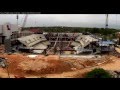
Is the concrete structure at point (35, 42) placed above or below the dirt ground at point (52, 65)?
above

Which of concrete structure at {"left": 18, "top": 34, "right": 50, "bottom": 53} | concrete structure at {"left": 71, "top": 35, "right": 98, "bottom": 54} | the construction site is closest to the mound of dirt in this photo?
the construction site

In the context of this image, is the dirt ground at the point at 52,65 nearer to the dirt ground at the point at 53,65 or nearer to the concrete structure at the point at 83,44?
the dirt ground at the point at 53,65

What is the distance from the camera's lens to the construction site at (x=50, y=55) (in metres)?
9.49

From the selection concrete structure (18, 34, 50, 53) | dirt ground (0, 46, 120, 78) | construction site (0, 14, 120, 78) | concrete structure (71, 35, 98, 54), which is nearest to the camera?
dirt ground (0, 46, 120, 78)

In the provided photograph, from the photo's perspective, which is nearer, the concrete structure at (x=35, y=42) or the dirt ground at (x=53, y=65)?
the dirt ground at (x=53, y=65)

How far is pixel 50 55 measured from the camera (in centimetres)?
1206

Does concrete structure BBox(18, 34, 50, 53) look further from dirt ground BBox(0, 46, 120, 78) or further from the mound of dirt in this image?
the mound of dirt

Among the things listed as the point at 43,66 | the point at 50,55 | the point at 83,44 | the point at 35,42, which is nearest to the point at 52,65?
the point at 43,66

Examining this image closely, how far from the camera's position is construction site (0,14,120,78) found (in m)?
9.49

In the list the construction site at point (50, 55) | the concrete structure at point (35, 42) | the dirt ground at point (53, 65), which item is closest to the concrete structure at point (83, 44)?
the construction site at point (50, 55)

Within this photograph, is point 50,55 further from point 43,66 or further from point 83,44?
point 83,44
